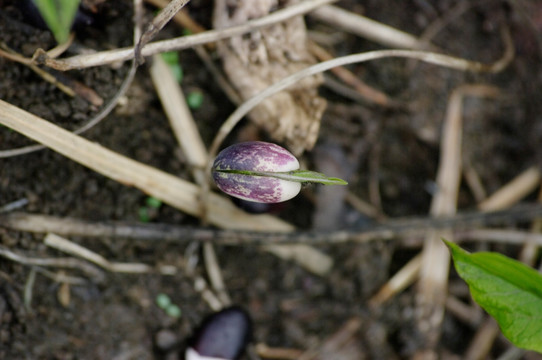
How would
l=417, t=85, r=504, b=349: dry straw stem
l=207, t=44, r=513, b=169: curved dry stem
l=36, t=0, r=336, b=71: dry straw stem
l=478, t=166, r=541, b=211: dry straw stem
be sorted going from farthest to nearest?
l=478, t=166, r=541, b=211: dry straw stem, l=417, t=85, r=504, b=349: dry straw stem, l=207, t=44, r=513, b=169: curved dry stem, l=36, t=0, r=336, b=71: dry straw stem

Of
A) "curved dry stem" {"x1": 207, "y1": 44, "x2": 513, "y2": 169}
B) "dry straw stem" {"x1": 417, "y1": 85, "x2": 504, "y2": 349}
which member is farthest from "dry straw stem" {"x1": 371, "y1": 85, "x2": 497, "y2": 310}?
"curved dry stem" {"x1": 207, "y1": 44, "x2": 513, "y2": 169}

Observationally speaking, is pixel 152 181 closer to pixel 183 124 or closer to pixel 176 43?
pixel 183 124

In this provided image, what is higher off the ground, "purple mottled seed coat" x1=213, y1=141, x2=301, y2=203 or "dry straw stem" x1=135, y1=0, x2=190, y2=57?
"dry straw stem" x1=135, y1=0, x2=190, y2=57

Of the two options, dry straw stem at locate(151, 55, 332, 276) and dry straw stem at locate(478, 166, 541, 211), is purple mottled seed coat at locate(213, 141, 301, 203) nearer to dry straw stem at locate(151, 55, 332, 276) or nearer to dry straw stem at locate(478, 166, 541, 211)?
dry straw stem at locate(151, 55, 332, 276)

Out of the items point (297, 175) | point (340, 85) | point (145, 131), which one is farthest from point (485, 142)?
point (145, 131)

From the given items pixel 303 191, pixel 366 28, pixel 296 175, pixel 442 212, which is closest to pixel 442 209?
pixel 442 212

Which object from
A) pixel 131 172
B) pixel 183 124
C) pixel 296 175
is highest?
pixel 183 124

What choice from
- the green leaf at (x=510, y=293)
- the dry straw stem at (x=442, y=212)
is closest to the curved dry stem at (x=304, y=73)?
the dry straw stem at (x=442, y=212)

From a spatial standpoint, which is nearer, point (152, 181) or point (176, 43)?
point (176, 43)
